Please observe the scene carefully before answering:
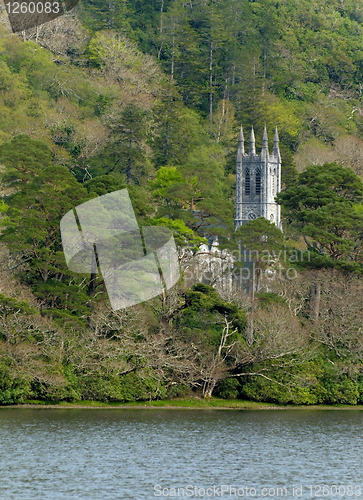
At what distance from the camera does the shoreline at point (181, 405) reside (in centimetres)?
4753

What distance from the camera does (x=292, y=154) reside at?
98.4 m

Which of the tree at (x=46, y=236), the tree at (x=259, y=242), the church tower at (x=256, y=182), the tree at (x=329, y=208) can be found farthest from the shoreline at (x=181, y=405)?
the church tower at (x=256, y=182)

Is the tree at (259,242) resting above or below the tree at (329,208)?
below

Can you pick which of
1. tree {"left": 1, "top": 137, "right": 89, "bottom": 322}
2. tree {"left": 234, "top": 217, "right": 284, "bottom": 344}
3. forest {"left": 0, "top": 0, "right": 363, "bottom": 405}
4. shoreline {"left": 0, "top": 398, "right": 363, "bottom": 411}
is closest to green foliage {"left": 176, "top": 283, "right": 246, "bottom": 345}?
forest {"left": 0, "top": 0, "right": 363, "bottom": 405}

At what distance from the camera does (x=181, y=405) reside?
164ft

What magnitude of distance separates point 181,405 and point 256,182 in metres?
47.2

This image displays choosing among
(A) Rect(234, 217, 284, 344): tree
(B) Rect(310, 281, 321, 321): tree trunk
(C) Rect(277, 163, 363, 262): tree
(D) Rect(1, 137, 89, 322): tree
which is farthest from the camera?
(A) Rect(234, 217, 284, 344): tree

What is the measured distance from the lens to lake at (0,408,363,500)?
3111cm

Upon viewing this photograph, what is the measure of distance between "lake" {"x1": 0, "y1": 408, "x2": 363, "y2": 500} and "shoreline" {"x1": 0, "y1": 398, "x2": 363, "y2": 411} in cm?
106

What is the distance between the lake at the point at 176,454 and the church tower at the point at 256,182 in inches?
1843

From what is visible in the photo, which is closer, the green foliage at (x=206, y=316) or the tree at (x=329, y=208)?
the green foliage at (x=206, y=316)

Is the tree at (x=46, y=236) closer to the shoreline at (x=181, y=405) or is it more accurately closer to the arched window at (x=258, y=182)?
the shoreline at (x=181, y=405)

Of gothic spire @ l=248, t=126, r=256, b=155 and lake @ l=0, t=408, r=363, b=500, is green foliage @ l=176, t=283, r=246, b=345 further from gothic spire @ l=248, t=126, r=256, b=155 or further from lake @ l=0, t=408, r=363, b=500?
gothic spire @ l=248, t=126, r=256, b=155

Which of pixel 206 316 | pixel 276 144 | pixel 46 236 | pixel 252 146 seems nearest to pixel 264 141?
pixel 252 146
